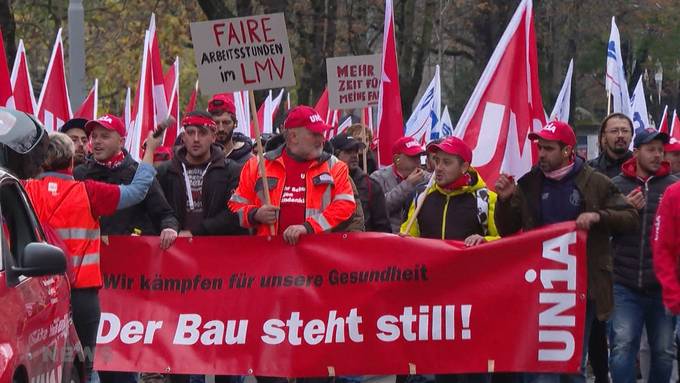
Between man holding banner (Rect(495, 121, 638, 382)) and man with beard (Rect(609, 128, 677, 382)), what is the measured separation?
0.51 metres

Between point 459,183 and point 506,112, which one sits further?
point 506,112

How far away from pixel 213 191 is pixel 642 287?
9.53 ft

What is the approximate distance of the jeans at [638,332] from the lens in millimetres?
9594

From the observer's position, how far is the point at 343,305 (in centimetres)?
966

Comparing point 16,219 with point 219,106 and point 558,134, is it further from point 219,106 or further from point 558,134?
point 219,106

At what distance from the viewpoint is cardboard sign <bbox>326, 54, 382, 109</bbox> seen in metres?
15.4

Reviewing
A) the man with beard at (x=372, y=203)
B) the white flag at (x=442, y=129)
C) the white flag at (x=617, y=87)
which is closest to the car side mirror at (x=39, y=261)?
the man with beard at (x=372, y=203)

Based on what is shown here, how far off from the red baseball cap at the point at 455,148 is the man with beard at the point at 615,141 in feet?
6.92

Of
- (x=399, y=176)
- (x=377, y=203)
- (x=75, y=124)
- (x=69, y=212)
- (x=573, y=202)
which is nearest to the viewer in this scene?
(x=69, y=212)

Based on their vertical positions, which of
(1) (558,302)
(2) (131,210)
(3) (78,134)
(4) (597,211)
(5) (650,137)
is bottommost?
(1) (558,302)

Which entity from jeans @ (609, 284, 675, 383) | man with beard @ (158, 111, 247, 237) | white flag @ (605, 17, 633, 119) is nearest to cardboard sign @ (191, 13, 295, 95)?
man with beard @ (158, 111, 247, 237)

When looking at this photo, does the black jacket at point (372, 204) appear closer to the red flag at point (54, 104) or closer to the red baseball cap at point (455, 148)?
the red baseball cap at point (455, 148)

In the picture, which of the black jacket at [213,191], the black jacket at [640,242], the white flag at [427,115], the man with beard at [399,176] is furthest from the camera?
the white flag at [427,115]

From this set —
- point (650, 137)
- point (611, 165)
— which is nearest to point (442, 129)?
point (611, 165)
